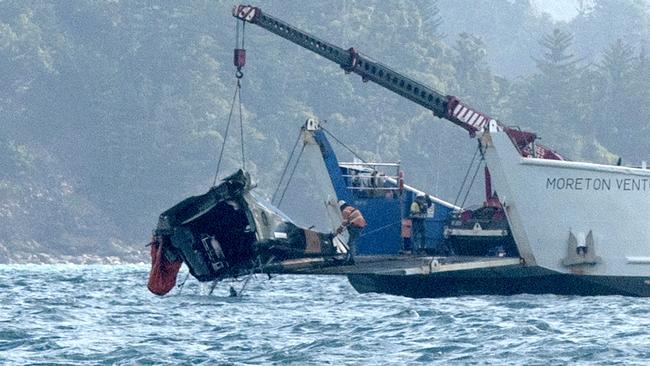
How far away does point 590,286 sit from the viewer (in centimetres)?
3944

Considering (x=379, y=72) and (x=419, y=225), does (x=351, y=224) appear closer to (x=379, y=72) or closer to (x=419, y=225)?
(x=419, y=225)

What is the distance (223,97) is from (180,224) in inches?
3340

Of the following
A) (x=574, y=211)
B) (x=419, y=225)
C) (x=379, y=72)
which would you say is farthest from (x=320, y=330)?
(x=379, y=72)

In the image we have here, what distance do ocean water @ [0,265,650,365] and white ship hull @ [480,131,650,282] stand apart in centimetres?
82

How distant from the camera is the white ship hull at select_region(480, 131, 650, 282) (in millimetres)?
38344

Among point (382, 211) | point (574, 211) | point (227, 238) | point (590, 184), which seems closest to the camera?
point (227, 238)

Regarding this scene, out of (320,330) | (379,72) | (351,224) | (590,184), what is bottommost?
(320,330)

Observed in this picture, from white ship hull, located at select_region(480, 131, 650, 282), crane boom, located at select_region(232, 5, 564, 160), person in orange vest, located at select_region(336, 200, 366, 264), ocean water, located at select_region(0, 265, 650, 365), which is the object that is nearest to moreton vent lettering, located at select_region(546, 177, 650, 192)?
white ship hull, located at select_region(480, 131, 650, 282)

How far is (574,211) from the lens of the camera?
1528 inches

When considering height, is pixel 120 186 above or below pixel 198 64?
below

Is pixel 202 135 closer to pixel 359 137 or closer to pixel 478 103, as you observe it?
pixel 359 137

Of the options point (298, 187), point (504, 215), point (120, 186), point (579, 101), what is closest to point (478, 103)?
point (579, 101)

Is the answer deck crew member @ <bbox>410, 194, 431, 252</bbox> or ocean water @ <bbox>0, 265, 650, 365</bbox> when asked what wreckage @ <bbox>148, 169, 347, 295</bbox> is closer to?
ocean water @ <bbox>0, 265, 650, 365</bbox>

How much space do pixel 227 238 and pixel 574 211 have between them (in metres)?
7.38
